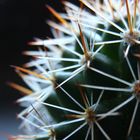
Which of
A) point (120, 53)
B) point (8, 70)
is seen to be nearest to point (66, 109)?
point (120, 53)

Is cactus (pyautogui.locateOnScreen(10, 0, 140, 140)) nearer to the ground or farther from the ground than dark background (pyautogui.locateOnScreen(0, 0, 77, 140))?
nearer to the ground

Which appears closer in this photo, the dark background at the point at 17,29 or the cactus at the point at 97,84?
the cactus at the point at 97,84

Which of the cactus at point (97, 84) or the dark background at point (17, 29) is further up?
the dark background at point (17, 29)

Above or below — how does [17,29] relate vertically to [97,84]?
above

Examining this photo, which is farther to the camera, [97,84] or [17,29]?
[17,29]
